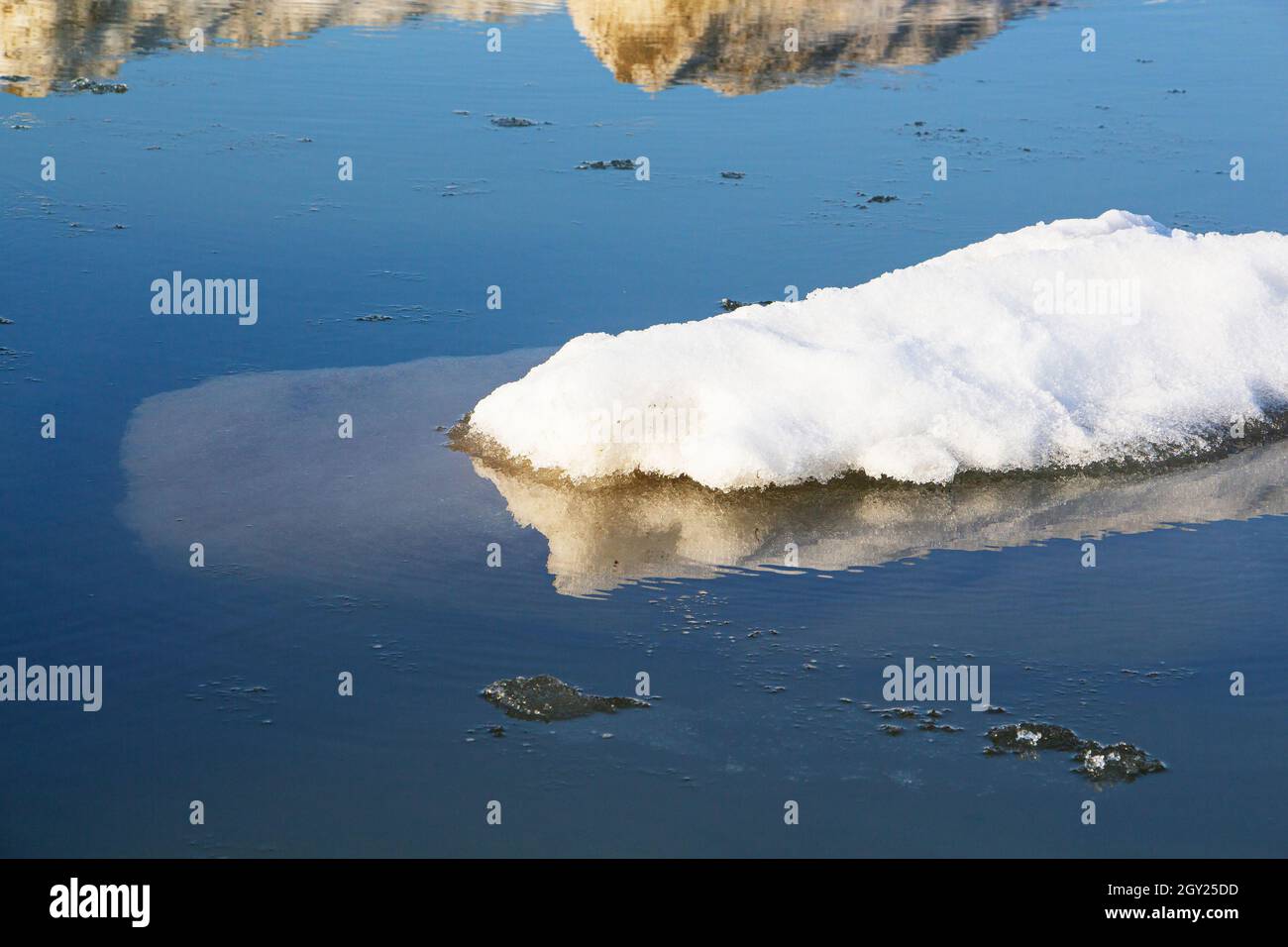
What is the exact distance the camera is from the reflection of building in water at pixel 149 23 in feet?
49.7

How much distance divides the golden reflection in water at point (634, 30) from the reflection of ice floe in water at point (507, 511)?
807 cm

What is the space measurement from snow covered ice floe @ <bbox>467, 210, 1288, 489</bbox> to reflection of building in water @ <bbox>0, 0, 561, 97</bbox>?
9029 millimetres

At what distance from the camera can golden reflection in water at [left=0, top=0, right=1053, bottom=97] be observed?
1522cm

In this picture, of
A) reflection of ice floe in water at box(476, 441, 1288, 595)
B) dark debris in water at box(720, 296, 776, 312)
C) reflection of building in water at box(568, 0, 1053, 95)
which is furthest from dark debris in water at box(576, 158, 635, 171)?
reflection of ice floe in water at box(476, 441, 1288, 595)

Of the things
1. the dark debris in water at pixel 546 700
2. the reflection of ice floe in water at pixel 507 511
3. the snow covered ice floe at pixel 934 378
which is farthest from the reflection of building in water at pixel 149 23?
the dark debris in water at pixel 546 700

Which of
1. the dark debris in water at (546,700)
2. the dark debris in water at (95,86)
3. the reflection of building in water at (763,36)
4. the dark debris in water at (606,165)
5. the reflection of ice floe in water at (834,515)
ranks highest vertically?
the reflection of building in water at (763,36)

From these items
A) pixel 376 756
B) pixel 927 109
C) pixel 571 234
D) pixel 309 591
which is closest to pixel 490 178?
pixel 571 234

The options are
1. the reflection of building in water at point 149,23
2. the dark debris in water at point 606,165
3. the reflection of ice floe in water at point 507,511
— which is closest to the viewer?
the reflection of ice floe in water at point 507,511

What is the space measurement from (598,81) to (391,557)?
359 inches

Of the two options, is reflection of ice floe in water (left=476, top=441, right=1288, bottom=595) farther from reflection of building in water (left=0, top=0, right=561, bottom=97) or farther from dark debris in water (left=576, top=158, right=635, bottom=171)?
reflection of building in water (left=0, top=0, right=561, bottom=97)

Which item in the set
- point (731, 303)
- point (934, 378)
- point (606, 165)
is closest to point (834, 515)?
point (934, 378)

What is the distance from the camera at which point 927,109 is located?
14.1 meters

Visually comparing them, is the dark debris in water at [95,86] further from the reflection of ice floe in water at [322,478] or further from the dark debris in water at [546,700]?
the dark debris in water at [546,700]

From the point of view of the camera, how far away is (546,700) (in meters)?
5.62
